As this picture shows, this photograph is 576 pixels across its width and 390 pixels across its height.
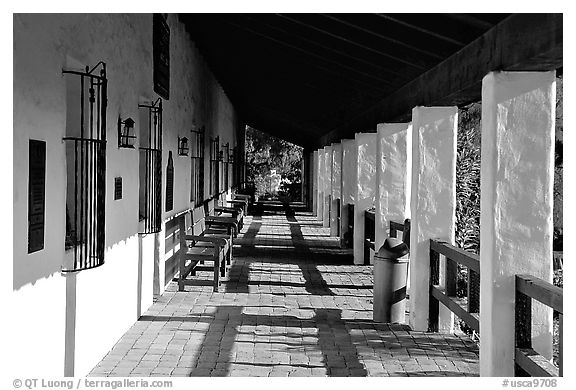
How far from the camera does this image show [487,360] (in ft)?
18.0

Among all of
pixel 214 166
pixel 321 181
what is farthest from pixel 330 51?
pixel 321 181

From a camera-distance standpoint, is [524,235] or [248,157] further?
[248,157]

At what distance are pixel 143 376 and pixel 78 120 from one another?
1.88 metres

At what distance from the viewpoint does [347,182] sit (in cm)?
1556

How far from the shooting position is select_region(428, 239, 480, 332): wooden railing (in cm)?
670

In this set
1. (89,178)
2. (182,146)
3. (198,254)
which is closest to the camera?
(89,178)

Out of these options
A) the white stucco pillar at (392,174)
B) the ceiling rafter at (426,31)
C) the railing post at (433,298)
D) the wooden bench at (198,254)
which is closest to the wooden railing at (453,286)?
the railing post at (433,298)

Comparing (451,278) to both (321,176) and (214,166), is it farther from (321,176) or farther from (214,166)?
(321,176)

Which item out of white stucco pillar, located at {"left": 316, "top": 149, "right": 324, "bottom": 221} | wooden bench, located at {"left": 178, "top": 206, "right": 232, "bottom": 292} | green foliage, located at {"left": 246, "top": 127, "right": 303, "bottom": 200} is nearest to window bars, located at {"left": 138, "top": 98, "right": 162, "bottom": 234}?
wooden bench, located at {"left": 178, "top": 206, "right": 232, "bottom": 292}

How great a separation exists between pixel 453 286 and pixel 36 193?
407 cm

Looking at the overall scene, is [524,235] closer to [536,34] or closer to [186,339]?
[536,34]

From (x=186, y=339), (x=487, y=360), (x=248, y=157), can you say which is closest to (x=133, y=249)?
(x=186, y=339)

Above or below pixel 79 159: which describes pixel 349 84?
above

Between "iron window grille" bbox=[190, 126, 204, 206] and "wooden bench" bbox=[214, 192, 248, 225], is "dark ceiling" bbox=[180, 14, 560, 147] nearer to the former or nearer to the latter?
"iron window grille" bbox=[190, 126, 204, 206]
